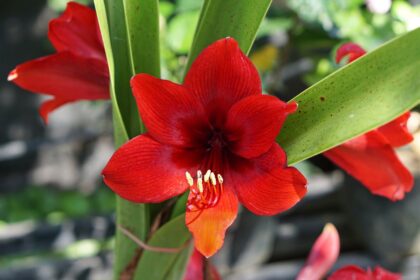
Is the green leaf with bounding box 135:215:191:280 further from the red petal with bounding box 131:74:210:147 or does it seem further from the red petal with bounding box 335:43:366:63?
the red petal with bounding box 335:43:366:63

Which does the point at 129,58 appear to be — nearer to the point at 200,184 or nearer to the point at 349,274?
the point at 200,184

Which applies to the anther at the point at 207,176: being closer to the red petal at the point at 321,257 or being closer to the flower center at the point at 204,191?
the flower center at the point at 204,191

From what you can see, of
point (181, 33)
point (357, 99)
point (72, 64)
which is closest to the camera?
point (357, 99)

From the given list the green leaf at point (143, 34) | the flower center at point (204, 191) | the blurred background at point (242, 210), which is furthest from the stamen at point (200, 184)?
the blurred background at point (242, 210)

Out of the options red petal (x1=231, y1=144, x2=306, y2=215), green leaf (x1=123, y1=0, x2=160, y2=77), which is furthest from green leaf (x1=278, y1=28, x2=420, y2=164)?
green leaf (x1=123, y1=0, x2=160, y2=77)

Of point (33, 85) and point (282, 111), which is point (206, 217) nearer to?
point (282, 111)

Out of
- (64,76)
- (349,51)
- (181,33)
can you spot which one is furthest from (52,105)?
(181,33)

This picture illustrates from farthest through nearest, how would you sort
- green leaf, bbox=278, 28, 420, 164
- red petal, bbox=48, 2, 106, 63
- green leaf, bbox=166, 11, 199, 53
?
1. green leaf, bbox=166, 11, 199, 53
2. red petal, bbox=48, 2, 106, 63
3. green leaf, bbox=278, 28, 420, 164

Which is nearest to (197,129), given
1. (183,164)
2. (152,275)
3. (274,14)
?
(183,164)
